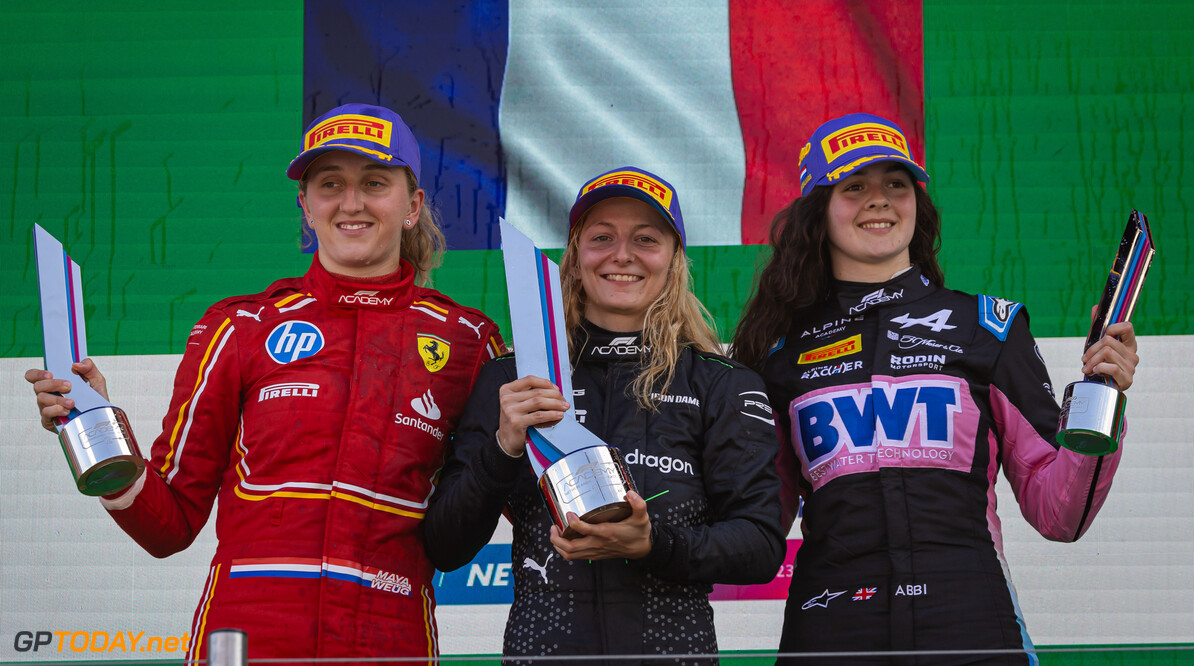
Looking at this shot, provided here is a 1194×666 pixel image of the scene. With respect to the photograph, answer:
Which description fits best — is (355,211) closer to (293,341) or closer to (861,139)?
(293,341)

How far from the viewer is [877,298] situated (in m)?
1.92

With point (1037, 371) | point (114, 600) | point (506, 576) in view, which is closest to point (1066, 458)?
point (1037, 371)

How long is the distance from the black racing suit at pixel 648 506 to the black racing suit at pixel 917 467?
0.54 feet

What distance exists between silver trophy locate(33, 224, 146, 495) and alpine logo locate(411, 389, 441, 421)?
0.41 metres

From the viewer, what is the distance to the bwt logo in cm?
178

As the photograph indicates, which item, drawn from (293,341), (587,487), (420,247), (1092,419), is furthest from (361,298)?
(1092,419)

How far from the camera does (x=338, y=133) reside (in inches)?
73.5

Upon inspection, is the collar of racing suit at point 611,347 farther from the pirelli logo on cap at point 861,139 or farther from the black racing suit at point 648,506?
the pirelli logo on cap at point 861,139

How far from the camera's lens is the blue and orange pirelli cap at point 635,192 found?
1.82 metres

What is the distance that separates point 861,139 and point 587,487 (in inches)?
36.0

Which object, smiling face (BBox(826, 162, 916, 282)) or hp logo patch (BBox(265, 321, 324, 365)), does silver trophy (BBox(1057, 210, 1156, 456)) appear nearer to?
smiling face (BBox(826, 162, 916, 282))

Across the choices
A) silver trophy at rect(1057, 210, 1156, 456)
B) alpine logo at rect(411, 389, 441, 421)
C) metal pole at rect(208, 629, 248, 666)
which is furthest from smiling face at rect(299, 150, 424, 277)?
silver trophy at rect(1057, 210, 1156, 456)

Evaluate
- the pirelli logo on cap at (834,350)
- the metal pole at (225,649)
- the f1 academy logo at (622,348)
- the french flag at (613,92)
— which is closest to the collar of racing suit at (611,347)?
the f1 academy logo at (622,348)

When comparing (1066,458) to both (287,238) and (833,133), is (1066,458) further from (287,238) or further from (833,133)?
(287,238)
